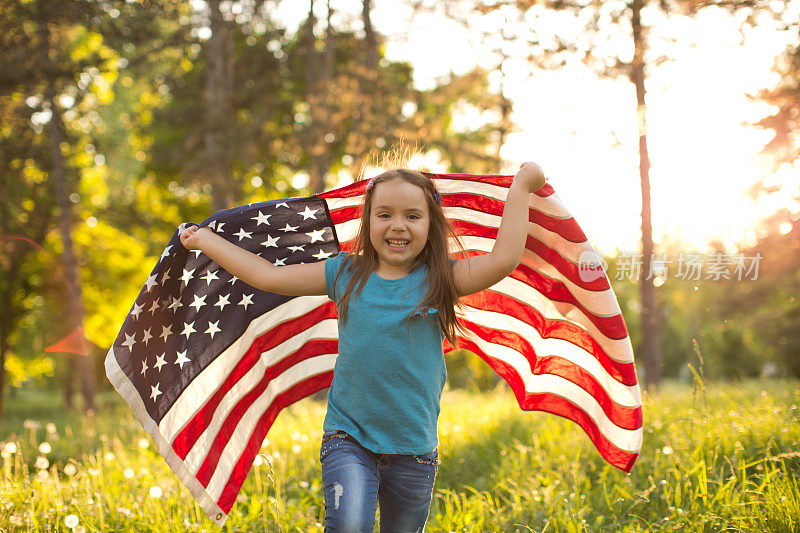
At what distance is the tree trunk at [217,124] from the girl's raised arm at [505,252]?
14163 mm

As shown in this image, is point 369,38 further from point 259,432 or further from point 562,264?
point 259,432

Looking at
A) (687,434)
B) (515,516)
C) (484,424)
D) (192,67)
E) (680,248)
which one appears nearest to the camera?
(515,516)

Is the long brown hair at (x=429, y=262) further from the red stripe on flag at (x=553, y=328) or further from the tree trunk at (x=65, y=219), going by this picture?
the tree trunk at (x=65, y=219)

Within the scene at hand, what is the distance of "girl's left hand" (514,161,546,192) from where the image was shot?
321 cm

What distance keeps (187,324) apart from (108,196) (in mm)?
22843

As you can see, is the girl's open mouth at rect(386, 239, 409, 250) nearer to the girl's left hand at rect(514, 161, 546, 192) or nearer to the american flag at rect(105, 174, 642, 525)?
the girl's left hand at rect(514, 161, 546, 192)

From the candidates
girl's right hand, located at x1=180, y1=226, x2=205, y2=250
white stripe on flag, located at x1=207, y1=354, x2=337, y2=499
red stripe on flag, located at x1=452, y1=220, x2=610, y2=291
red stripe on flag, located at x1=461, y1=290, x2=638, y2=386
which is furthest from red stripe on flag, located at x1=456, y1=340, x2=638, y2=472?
girl's right hand, located at x1=180, y1=226, x2=205, y2=250

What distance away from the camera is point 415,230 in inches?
119

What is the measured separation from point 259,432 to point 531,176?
2.40 meters

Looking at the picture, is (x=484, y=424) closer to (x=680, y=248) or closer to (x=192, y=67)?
(x=680, y=248)

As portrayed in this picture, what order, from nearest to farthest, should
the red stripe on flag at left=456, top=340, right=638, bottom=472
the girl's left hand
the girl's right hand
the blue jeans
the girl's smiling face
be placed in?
the blue jeans → the girl's smiling face → the girl's left hand → the girl's right hand → the red stripe on flag at left=456, top=340, right=638, bottom=472

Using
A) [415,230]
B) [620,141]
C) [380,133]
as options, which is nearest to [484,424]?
[415,230]

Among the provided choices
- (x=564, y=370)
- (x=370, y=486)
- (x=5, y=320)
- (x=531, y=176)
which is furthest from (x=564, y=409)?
(x=5, y=320)

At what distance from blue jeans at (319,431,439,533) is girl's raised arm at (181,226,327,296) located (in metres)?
0.74
